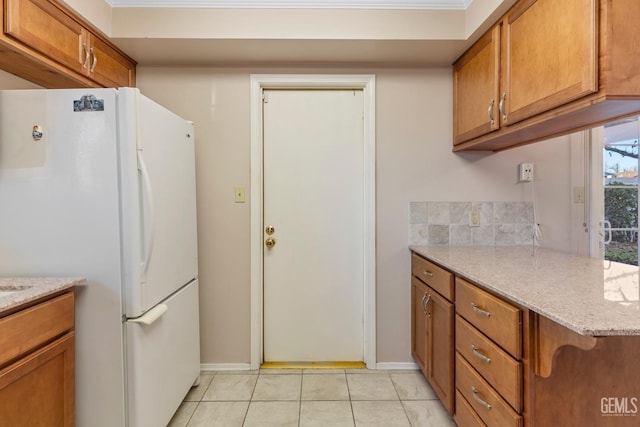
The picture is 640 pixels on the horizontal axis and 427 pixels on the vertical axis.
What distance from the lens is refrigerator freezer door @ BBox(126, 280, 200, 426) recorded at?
142 centimetres

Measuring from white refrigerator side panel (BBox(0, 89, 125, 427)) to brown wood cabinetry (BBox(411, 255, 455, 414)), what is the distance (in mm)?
1516

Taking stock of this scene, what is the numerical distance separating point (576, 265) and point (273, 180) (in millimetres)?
1792

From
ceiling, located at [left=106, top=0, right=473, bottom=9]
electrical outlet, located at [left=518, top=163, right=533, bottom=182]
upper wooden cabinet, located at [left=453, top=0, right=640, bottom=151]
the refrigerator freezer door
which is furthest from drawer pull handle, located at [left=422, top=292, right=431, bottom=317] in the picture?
ceiling, located at [left=106, top=0, right=473, bottom=9]

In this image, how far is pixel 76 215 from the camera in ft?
4.60

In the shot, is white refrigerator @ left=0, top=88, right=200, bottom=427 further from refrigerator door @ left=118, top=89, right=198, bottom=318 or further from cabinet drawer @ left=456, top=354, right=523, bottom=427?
cabinet drawer @ left=456, top=354, right=523, bottom=427

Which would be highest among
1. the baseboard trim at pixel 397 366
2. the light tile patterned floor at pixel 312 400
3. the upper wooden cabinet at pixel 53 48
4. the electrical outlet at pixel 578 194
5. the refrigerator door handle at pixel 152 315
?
the upper wooden cabinet at pixel 53 48

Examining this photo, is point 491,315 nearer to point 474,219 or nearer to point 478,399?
point 478,399

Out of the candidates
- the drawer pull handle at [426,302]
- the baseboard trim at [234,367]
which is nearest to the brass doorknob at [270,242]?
the baseboard trim at [234,367]

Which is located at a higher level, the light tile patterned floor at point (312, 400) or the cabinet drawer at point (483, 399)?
the cabinet drawer at point (483, 399)

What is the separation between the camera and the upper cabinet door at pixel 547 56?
1.15 metres

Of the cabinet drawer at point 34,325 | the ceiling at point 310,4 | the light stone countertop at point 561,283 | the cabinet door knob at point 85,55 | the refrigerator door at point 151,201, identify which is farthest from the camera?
the ceiling at point 310,4

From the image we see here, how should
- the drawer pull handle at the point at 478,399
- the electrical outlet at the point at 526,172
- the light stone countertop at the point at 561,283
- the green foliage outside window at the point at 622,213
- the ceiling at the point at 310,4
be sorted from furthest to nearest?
the green foliage outside window at the point at 622,213 < the electrical outlet at the point at 526,172 < the ceiling at the point at 310,4 < the drawer pull handle at the point at 478,399 < the light stone countertop at the point at 561,283

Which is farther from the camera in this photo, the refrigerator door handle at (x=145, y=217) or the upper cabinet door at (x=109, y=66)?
the upper cabinet door at (x=109, y=66)

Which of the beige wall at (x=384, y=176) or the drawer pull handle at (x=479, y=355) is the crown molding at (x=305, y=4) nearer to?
A: the beige wall at (x=384, y=176)
